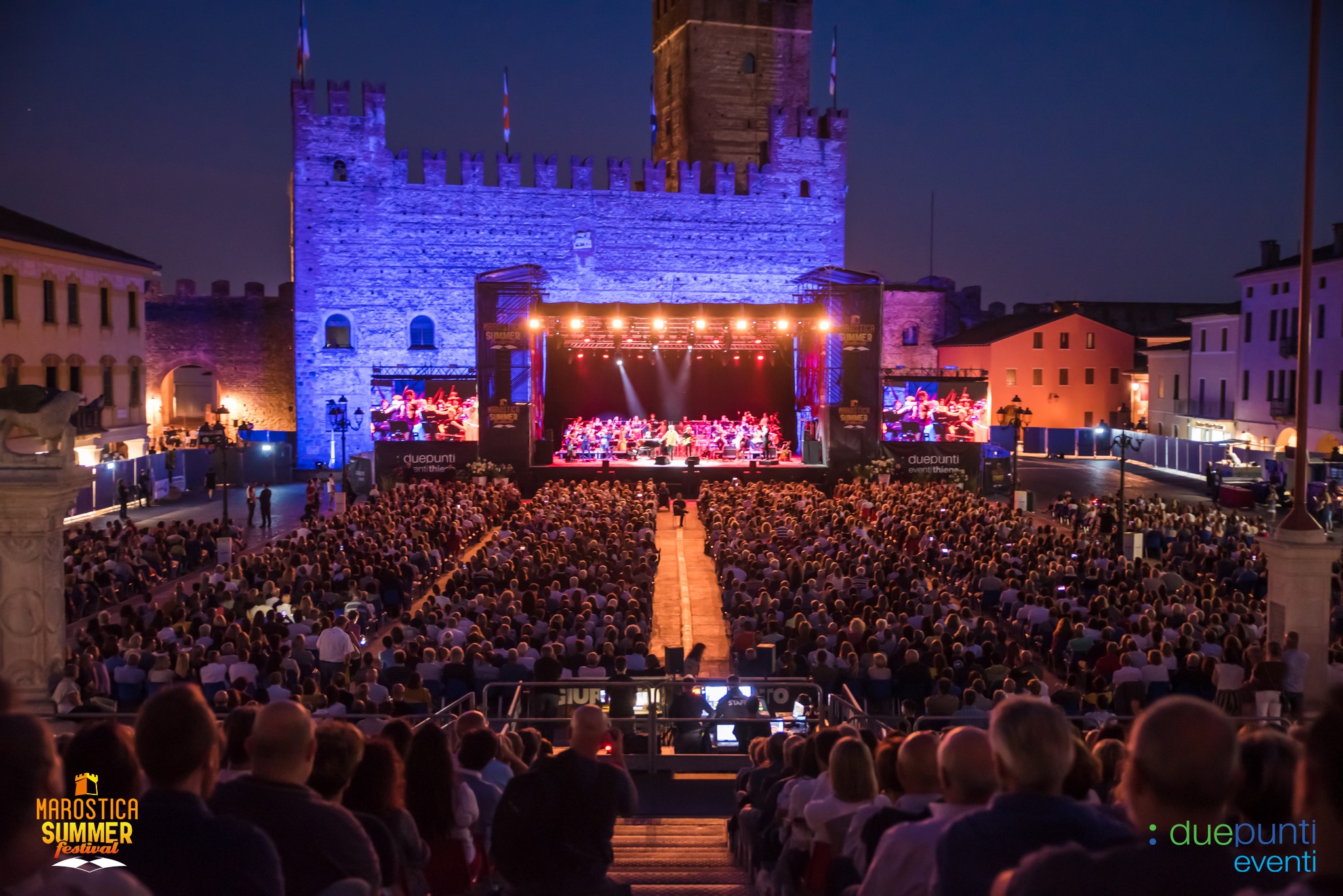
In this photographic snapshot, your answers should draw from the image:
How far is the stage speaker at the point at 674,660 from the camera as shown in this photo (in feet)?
37.4

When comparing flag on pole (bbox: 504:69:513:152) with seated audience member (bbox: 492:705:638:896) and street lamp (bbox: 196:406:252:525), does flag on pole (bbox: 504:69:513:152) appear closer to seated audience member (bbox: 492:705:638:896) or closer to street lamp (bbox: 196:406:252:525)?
street lamp (bbox: 196:406:252:525)

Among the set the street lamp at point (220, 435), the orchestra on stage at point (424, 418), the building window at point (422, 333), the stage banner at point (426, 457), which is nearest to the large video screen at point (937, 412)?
the stage banner at point (426, 457)

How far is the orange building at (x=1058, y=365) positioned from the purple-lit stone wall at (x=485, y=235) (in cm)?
1104

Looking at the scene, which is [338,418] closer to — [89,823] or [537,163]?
[537,163]

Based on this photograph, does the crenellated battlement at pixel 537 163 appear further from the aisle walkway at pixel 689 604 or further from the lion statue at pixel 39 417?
the lion statue at pixel 39 417

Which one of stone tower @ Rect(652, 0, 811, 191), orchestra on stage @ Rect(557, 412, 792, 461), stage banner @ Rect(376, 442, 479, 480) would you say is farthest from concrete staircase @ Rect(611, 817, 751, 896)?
stone tower @ Rect(652, 0, 811, 191)

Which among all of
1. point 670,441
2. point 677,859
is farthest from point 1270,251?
point 677,859

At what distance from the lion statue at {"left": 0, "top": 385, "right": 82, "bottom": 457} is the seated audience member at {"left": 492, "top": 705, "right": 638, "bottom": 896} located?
717cm

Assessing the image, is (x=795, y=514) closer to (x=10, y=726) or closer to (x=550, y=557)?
(x=550, y=557)

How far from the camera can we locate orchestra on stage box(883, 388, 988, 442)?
31.8 metres

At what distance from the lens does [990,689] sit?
9.94 meters

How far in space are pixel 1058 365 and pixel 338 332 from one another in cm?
2968

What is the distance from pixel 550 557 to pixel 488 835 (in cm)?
1079

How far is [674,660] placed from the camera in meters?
11.5
